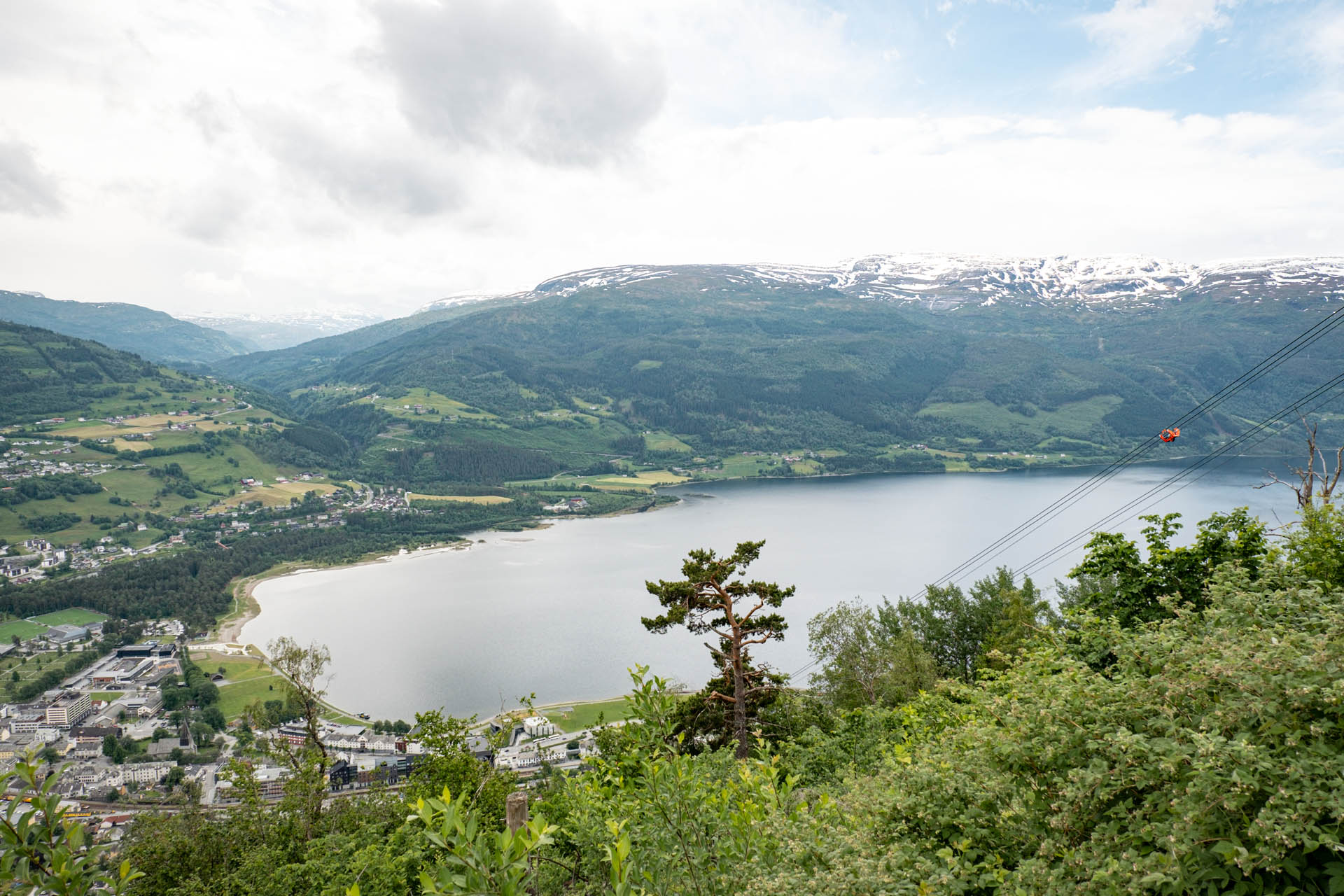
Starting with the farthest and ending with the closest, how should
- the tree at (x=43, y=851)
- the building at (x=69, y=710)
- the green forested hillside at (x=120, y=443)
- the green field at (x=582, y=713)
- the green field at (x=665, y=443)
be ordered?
1. the green field at (x=665, y=443)
2. the green forested hillside at (x=120, y=443)
3. the building at (x=69, y=710)
4. the green field at (x=582, y=713)
5. the tree at (x=43, y=851)

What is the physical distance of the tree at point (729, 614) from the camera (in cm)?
1216

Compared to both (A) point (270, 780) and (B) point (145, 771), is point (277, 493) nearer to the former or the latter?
(B) point (145, 771)

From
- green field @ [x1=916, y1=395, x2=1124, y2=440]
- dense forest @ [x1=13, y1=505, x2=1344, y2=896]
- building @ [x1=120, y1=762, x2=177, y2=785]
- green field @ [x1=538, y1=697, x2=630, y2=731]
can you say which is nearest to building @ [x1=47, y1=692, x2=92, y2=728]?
building @ [x1=120, y1=762, x2=177, y2=785]

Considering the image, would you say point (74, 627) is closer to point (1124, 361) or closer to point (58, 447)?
point (58, 447)

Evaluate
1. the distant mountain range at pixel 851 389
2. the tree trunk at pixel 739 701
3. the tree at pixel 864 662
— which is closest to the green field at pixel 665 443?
the distant mountain range at pixel 851 389

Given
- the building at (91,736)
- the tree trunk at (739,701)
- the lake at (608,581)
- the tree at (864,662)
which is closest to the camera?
the tree trunk at (739,701)

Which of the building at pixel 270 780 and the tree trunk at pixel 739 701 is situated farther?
the building at pixel 270 780

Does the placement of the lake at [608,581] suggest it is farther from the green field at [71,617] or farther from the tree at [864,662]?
the green field at [71,617]

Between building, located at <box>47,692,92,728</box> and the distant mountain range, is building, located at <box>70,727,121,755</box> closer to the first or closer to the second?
building, located at <box>47,692,92,728</box>

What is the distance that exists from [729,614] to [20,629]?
60072 millimetres

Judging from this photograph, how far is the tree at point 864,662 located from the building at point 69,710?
37814 mm

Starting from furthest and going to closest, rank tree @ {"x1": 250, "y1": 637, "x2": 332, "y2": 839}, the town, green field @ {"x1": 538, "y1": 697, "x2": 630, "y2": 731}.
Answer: green field @ {"x1": 538, "y1": 697, "x2": 630, "y2": 731}
the town
tree @ {"x1": 250, "y1": 637, "x2": 332, "y2": 839}

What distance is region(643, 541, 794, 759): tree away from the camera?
12.2 metres

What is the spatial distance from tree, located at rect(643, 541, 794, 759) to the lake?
434 inches
